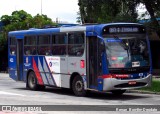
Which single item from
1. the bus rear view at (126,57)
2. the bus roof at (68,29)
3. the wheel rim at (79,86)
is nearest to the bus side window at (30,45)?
the bus roof at (68,29)

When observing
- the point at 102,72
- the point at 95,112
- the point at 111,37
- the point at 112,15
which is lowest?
the point at 95,112

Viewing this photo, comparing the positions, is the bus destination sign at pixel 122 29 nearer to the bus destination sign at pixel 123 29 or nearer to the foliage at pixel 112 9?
the bus destination sign at pixel 123 29

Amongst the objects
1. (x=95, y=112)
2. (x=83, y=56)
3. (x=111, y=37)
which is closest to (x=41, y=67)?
(x=83, y=56)

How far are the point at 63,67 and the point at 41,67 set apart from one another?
205 cm

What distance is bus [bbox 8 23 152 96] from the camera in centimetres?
1717

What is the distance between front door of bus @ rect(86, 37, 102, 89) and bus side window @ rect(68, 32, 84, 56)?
1.58 feet

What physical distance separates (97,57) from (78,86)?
6.31ft

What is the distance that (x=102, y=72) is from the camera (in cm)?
1714

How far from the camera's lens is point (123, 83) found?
1714 centimetres

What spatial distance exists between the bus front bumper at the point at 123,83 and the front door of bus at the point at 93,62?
0.58 meters

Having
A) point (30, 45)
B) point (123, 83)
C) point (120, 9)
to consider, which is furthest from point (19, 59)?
point (120, 9)

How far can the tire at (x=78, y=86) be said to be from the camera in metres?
18.5

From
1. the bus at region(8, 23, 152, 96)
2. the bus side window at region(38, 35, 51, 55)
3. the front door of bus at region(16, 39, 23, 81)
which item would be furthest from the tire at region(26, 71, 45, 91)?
the bus side window at region(38, 35, 51, 55)

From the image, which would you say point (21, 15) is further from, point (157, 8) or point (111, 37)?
point (111, 37)
